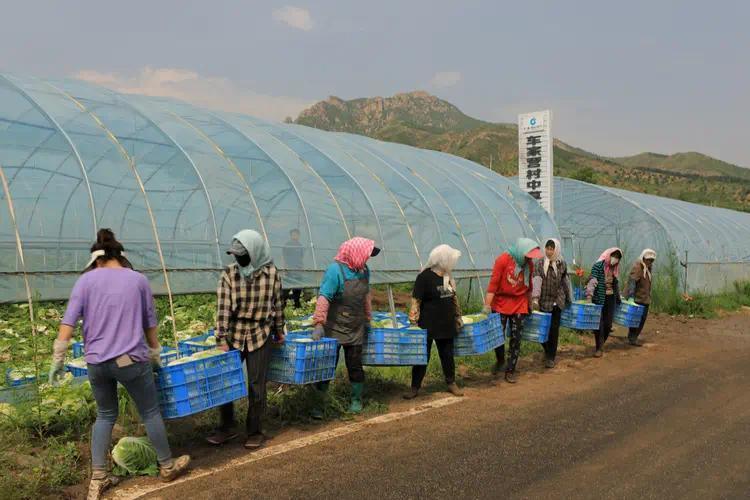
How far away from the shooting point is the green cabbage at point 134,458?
488 centimetres

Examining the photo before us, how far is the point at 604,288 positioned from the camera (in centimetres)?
1098

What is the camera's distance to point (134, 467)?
493cm

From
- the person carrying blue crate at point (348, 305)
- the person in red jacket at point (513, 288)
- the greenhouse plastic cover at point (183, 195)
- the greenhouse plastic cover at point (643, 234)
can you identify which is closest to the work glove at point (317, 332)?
the person carrying blue crate at point (348, 305)

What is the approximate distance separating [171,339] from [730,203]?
2760 inches

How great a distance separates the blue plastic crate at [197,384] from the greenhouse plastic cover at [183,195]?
2.05 metres

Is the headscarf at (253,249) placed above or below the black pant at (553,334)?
above

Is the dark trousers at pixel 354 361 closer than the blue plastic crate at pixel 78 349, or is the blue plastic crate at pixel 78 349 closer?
the dark trousers at pixel 354 361

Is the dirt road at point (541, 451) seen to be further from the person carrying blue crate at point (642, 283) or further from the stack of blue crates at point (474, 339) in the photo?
the person carrying blue crate at point (642, 283)

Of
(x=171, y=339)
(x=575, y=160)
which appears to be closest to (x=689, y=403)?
(x=171, y=339)

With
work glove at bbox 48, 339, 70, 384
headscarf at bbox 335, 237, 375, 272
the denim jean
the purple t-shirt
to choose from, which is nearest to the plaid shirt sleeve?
the denim jean

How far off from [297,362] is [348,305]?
3.17ft

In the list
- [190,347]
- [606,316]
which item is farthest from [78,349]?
[606,316]

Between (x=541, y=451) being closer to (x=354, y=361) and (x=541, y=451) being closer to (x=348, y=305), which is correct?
(x=354, y=361)

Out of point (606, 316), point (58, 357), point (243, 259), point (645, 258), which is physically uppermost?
point (243, 259)
